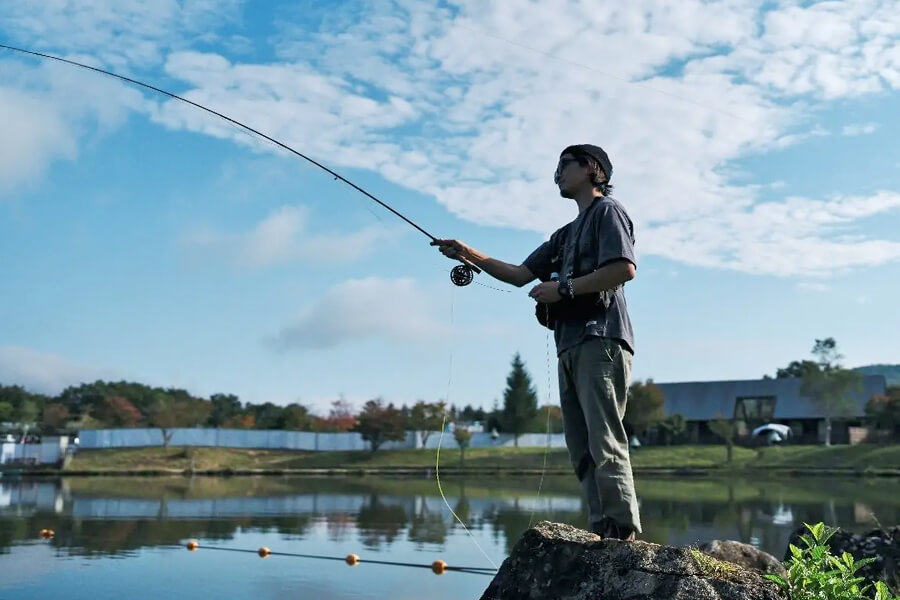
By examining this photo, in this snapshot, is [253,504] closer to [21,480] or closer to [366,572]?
[366,572]

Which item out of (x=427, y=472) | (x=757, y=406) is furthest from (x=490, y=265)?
(x=757, y=406)

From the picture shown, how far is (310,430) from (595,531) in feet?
205

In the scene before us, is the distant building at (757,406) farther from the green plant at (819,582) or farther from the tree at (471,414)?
the green plant at (819,582)

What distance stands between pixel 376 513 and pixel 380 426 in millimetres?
35955

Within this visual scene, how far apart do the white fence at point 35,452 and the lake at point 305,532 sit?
1755 centimetres

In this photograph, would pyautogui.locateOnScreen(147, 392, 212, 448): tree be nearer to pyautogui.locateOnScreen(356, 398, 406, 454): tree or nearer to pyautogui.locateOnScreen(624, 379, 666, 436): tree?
pyautogui.locateOnScreen(356, 398, 406, 454): tree

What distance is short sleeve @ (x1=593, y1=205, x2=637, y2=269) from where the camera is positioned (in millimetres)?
3619

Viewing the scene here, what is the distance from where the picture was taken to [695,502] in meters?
24.3

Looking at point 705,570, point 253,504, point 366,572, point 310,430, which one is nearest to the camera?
point 705,570

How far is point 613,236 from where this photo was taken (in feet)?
12.0

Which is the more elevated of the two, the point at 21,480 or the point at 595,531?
the point at 595,531

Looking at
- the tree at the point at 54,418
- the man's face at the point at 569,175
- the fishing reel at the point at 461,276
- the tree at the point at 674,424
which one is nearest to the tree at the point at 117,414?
the tree at the point at 54,418

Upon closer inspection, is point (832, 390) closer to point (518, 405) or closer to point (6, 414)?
point (518, 405)

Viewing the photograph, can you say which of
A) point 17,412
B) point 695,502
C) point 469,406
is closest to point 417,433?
point 469,406
